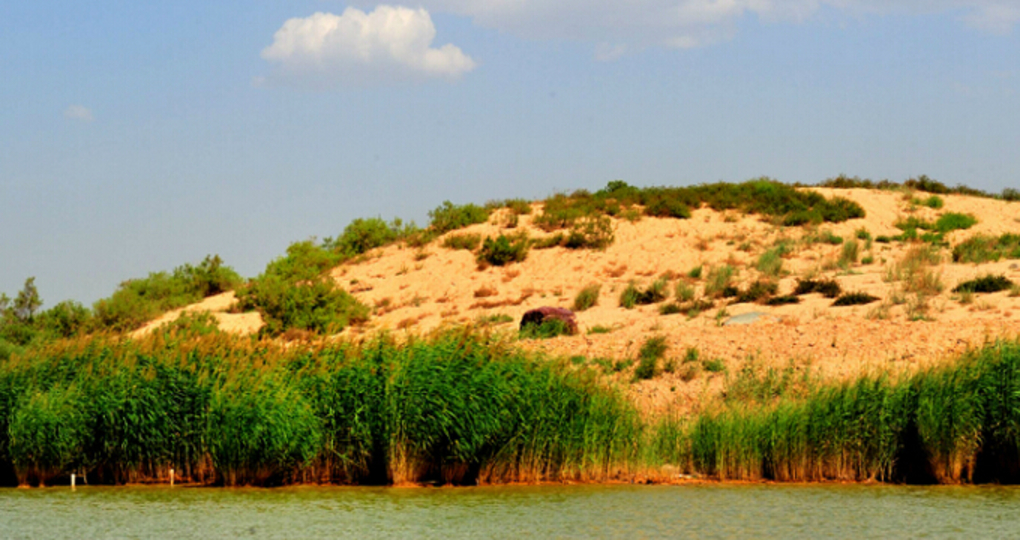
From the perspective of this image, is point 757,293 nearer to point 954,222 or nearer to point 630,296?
point 630,296

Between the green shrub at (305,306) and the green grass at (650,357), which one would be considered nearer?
the green grass at (650,357)

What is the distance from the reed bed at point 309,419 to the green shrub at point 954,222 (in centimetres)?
2992

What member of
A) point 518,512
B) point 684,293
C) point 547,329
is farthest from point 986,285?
point 518,512

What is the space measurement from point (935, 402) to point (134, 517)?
11.6 meters

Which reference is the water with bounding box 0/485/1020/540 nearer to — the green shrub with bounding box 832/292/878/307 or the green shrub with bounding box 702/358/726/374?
the green shrub with bounding box 702/358/726/374

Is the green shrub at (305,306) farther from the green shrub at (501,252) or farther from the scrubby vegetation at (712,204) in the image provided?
the scrubby vegetation at (712,204)

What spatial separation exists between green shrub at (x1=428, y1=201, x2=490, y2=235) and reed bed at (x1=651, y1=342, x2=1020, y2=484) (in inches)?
1169

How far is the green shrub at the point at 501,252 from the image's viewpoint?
42719mm

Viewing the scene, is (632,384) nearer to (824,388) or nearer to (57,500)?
(824,388)

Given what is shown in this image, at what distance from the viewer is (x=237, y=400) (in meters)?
16.8

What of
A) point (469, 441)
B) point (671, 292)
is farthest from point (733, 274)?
point (469, 441)

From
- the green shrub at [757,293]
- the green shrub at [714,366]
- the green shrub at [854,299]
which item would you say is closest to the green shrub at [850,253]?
the green shrub at [757,293]

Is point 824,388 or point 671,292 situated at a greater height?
point 671,292

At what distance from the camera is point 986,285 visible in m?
29.9
